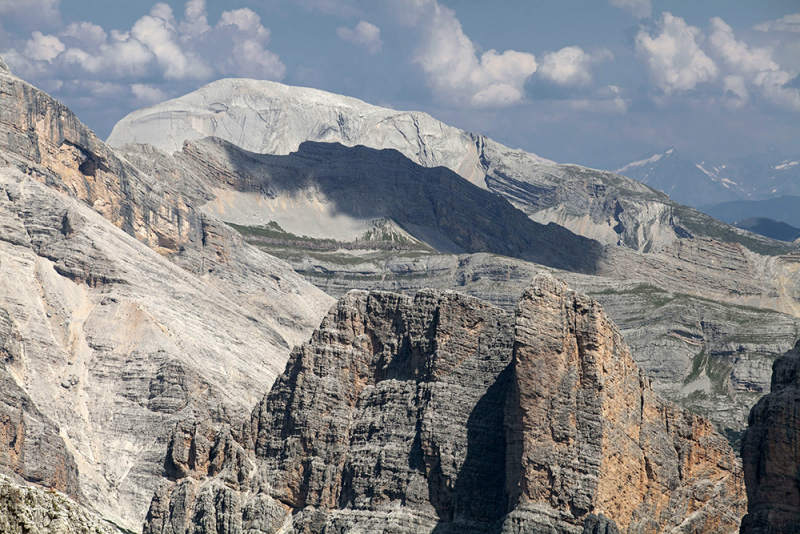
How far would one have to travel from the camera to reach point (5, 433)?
506 ft

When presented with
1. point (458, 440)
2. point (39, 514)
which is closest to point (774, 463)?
point (458, 440)

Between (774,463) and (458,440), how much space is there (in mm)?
31500

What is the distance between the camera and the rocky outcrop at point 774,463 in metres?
71.6

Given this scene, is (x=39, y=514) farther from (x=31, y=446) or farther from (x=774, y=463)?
(x=31, y=446)

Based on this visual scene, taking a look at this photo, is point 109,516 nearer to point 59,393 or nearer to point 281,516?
point 59,393

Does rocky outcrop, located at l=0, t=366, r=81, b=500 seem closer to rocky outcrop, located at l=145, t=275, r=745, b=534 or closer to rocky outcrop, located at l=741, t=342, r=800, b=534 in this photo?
rocky outcrop, located at l=145, t=275, r=745, b=534

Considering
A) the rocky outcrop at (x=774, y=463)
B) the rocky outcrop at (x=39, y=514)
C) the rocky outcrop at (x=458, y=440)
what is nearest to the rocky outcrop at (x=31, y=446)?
the rocky outcrop at (x=458, y=440)

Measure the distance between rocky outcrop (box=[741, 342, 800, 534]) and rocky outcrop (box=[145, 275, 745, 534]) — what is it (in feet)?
42.2

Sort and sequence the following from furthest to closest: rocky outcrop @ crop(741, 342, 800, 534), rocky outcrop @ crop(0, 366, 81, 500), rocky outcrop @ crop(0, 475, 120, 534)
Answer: rocky outcrop @ crop(0, 366, 81, 500) → rocky outcrop @ crop(741, 342, 800, 534) → rocky outcrop @ crop(0, 475, 120, 534)

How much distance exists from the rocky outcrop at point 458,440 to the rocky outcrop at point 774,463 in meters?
12.9

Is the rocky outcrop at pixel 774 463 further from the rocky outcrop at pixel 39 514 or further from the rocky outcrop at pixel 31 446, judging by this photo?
the rocky outcrop at pixel 31 446

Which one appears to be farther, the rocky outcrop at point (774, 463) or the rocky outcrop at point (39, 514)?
the rocky outcrop at point (774, 463)

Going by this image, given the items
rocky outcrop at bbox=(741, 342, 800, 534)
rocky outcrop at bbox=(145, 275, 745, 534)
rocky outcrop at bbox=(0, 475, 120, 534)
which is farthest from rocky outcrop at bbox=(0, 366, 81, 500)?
rocky outcrop at bbox=(0, 475, 120, 534)

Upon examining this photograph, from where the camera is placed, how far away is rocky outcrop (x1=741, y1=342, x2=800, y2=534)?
235ft
